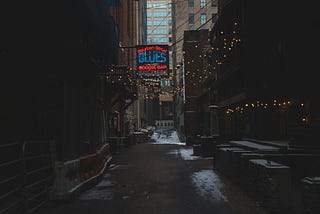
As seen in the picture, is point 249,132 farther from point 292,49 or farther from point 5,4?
point 5,4

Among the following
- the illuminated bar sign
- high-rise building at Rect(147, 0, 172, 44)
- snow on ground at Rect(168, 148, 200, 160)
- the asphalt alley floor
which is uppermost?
high-rise building at Rect(147, 0, 172, 44)

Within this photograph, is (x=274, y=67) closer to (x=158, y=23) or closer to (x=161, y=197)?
(x=161, y=197)

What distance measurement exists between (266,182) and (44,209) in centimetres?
491

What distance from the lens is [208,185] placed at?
421 inches

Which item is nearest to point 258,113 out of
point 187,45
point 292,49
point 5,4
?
point 292,49

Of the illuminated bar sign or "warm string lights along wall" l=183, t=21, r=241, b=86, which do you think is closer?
"warm string lights along wall" l=183, t=21, r=241, b=86

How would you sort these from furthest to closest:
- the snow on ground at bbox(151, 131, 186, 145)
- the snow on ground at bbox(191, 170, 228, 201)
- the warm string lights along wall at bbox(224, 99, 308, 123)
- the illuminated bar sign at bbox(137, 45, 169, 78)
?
the snow on ground at bbox(151, 131, 186, 145), the illuminated bar sign at bbox(137, 45, 169, 78), the warm string lights along wall at bbox(224, 99, 308, 123), the snow on ground at bbox(191, 170, 228, 201)

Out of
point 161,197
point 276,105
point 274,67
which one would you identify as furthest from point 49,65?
point 276,105

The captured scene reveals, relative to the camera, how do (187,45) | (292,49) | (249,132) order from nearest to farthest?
(292,49), (249,132), (187,45)

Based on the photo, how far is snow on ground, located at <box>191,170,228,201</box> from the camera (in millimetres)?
8992

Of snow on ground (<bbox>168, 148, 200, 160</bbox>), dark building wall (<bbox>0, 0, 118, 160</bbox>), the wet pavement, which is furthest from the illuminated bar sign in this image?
the wet pavement

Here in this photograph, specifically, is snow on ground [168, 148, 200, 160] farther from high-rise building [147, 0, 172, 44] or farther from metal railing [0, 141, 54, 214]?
high-rise building [147, 0, 172, 44]

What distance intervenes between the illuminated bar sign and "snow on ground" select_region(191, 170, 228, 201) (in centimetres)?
1032

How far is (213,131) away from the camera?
83.9 ft
